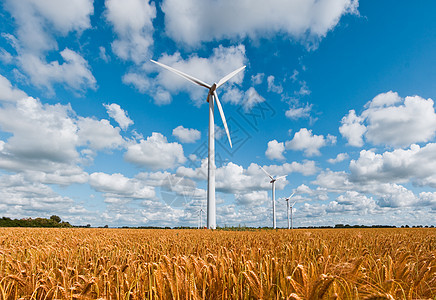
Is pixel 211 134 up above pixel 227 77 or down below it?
below

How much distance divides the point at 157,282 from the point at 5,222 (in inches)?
2019

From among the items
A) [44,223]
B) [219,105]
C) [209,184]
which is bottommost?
[44,223]

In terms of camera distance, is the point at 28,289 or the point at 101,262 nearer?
the point at 28,289

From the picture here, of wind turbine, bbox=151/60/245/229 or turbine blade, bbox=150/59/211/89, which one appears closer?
wind turbine, bbox=151/60/245/229

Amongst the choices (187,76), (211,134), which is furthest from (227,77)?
(211,134)

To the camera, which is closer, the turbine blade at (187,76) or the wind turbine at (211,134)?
the wind turbine at (211,134)

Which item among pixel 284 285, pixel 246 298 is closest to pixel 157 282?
pixel 246 298

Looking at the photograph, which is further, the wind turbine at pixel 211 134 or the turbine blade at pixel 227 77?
the turbine blade at pixel 227 77

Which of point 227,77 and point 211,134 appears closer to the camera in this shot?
point 211,134

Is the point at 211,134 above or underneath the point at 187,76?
underneath

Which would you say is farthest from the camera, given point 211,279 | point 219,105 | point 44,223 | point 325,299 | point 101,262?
point 44,223

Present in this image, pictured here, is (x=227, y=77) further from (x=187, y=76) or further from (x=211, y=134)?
(x=211, y=134)

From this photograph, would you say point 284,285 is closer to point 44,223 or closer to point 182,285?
point 182,285

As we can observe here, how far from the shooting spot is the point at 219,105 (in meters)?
34.3
